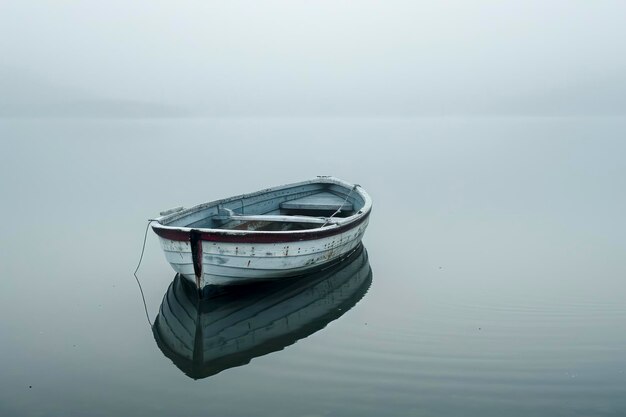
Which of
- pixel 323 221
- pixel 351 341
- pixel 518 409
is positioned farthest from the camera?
pixel 323 221

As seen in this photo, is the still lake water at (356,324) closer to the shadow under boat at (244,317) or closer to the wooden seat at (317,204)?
the shadow under boat at (244,317)

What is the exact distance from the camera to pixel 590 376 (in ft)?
26.5

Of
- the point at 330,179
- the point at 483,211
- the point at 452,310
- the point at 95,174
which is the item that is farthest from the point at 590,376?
the point at 95,174

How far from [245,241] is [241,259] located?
19.8 inches

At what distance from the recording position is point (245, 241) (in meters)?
10.3

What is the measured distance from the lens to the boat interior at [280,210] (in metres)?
13.1

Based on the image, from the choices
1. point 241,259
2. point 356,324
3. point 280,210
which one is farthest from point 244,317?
point 280,210

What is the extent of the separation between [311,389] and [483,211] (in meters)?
17.0

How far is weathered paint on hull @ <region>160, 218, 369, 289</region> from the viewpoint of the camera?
10.3m

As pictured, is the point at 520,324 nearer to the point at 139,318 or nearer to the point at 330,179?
the point at 139,318

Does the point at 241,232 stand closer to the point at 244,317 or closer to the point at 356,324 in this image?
the point at 244,317

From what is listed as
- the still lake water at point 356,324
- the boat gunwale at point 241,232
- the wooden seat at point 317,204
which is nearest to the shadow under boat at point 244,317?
the still lake water at point 356,324

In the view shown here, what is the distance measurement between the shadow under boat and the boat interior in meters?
1.62

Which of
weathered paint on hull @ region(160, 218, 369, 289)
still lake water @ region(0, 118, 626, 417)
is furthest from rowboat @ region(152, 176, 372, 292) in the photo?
still lake water @ region(0, 118, 626, 417)
